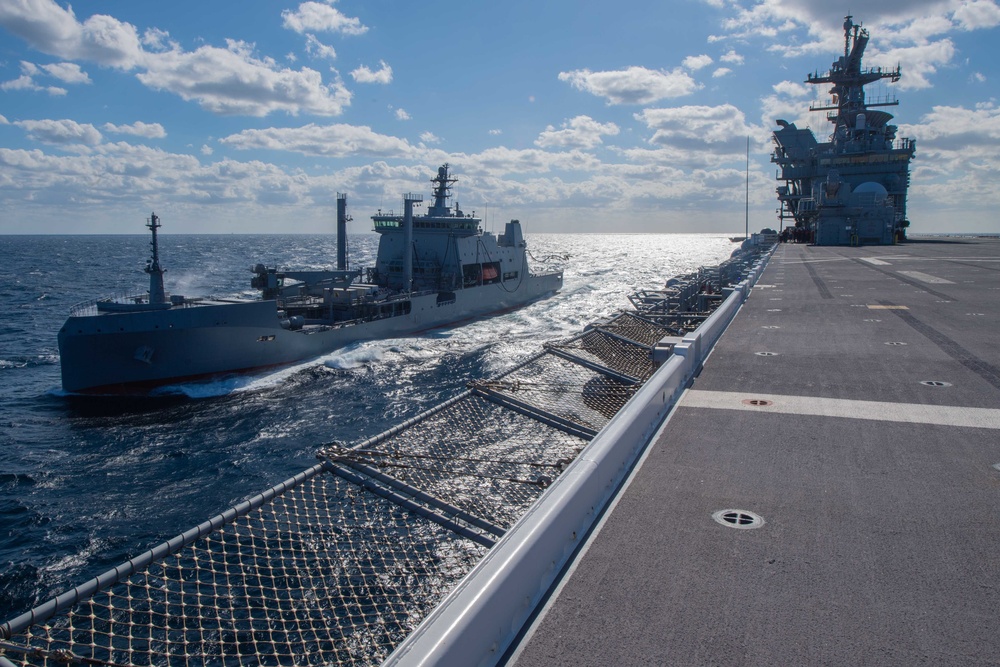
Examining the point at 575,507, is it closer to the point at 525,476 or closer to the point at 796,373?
the point at 796,373

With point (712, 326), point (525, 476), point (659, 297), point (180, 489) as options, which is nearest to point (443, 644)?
point (712, 326)

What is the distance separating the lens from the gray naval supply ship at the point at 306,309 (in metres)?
23.3

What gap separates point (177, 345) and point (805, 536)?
24996 mm

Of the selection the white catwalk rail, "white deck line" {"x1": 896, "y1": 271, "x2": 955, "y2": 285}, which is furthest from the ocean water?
"white deck line" {"x1": 896, "y1": 271, "x2": 955, "y2": 285}

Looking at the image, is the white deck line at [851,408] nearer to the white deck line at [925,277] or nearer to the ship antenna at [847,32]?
the white deck line at [925,277]

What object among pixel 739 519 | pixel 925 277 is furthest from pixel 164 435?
pixel 925 277

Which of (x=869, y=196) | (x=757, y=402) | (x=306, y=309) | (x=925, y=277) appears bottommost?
(x=306, y=309)

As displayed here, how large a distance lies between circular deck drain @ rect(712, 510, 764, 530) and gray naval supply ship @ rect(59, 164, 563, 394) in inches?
960

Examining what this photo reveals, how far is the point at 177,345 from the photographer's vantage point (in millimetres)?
24266

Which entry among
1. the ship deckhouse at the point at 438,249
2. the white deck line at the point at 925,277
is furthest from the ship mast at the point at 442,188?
the white deck line at the point at 925,277

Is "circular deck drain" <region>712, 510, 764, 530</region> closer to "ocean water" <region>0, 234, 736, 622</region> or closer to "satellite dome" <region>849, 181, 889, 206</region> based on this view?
"ocean water" <region>0, 234, 736, 622</region>

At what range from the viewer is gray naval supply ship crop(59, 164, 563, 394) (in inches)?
918

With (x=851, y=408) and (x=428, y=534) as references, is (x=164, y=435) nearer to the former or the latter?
(x=428, y=534)

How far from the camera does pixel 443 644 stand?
7.66ft
